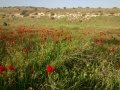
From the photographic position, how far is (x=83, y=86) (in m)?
3.64

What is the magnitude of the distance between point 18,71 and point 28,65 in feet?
1.34

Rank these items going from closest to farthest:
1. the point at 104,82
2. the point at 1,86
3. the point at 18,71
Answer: the point at 1,86 → the point at 18,71 → the point at 104,82

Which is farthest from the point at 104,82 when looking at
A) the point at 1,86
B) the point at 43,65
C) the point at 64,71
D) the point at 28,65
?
the point at 1,86

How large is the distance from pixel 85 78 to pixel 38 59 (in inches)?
43.0

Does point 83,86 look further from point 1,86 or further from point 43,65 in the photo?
point 1,86

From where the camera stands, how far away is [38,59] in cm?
399

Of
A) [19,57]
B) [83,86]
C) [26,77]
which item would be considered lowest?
[83,86]

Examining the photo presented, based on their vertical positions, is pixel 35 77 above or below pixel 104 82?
above

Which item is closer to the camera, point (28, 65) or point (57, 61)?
point (28, 65)

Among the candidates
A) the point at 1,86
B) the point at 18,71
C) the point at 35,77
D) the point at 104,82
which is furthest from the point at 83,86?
the point at 1,86

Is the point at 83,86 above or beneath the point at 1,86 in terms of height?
beneath

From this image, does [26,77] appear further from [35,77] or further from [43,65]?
[43,65]

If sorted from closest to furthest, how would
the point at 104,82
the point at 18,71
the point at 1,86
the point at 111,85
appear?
the point at 1,86 < the point at 18,71 < the point at 111,85 < the point at 104,82

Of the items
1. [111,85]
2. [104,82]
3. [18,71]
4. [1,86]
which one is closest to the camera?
[1,86]
